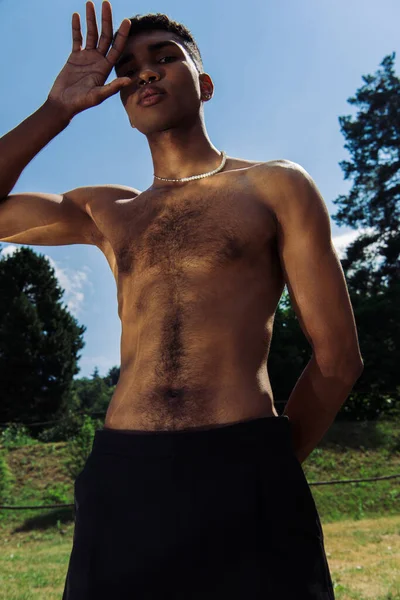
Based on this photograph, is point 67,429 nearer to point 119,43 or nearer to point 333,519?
point 333,519

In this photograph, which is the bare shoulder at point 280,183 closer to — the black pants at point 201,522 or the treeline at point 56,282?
the black pants at point 201,522

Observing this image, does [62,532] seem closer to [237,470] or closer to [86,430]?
[86,430]

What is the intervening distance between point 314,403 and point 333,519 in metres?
8.49

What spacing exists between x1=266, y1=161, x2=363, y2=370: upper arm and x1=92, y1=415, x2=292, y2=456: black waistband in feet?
0.96

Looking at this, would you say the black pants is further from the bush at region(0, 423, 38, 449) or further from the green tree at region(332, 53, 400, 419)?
the green tree at region(332, 53, 400, 419)

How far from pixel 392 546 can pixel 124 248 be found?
7014 millimetres

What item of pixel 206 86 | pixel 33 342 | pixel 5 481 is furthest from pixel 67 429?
pixel 206 86

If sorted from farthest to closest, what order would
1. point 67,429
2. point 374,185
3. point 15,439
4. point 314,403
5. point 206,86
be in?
point 374,185 → point 67,429 → point 15,439 → point 206,86 → point 314,403

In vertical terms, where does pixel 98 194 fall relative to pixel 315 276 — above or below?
above

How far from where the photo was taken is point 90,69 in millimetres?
1990

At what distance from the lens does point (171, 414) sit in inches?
64.3

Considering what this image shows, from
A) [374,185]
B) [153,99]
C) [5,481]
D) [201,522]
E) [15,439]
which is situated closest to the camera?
[201,522]

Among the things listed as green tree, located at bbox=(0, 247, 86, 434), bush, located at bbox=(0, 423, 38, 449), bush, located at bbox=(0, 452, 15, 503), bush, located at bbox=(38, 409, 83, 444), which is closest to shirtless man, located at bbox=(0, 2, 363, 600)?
bush, located at bbox=(0, 452, 15, 503)

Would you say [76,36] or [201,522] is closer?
[201,522]
